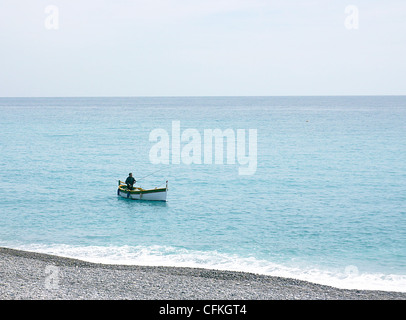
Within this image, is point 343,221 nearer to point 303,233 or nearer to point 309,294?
point 303,233

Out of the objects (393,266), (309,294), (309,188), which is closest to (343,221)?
(393,266)

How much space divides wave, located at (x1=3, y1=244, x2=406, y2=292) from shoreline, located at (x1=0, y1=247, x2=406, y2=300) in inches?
63.1

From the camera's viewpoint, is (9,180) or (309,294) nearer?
(309,294)

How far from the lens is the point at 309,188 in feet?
121

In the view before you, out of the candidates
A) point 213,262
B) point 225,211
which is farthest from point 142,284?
point 225,211

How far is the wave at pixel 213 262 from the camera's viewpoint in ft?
59.0

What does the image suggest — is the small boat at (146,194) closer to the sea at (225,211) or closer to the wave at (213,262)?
the sea at (225,211)

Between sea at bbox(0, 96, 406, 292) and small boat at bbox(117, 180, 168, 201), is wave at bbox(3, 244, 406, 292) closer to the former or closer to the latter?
sea at bbox(0, 96, 406, 292)

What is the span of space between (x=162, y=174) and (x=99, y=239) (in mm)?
20613

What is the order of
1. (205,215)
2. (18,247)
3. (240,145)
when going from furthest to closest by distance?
(240,145)
(205,215)
(18,247)

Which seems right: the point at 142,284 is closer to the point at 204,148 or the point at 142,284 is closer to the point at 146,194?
the point at 146,194

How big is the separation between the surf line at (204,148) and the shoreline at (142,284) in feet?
90.9

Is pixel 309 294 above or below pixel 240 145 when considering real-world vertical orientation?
below
